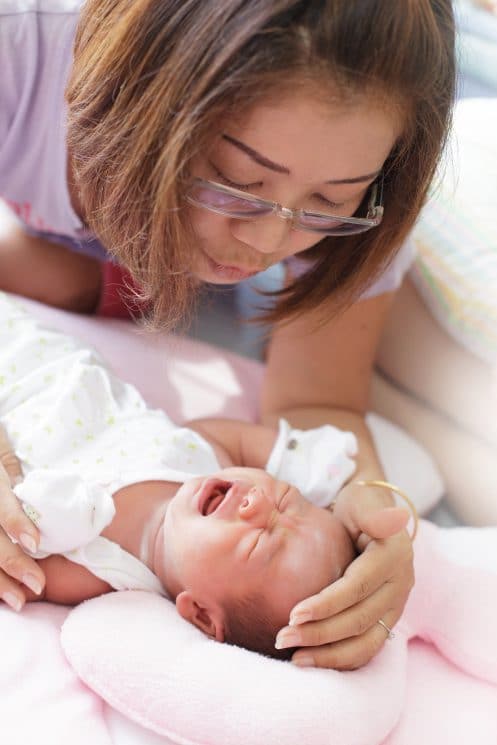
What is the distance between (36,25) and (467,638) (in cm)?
119

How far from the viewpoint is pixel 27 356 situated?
1.43 metres

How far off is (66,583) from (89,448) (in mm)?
218

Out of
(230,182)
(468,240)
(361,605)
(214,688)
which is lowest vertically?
Result: (214,688)

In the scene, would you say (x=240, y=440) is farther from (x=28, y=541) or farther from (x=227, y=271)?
(x=28, y=541)

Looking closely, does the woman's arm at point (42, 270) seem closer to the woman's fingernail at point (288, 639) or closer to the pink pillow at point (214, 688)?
the pink pillow at point (214, 688)

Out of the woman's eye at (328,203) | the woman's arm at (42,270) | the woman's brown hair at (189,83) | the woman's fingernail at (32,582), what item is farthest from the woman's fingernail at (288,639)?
the woman's arm at (42,270)

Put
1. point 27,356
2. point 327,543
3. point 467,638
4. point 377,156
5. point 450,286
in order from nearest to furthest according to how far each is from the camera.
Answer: point 377,156 < point 327,543 < point 467,638 < point 27,356 < point 450,286

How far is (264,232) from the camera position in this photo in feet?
3.67

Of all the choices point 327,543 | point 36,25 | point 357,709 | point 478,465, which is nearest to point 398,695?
point 357,709

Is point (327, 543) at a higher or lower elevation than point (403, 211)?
lower

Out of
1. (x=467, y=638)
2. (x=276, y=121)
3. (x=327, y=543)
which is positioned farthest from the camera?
(x=467, y=638)

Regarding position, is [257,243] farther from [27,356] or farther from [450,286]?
[450,286]

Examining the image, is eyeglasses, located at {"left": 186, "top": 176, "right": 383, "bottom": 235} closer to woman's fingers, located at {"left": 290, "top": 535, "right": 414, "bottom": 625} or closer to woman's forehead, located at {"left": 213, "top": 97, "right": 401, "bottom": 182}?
woman's forehead, located at {"left": 213, "top": 97, "right": 401, "bottom": 182}

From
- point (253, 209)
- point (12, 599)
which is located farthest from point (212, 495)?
point (253, 209)
